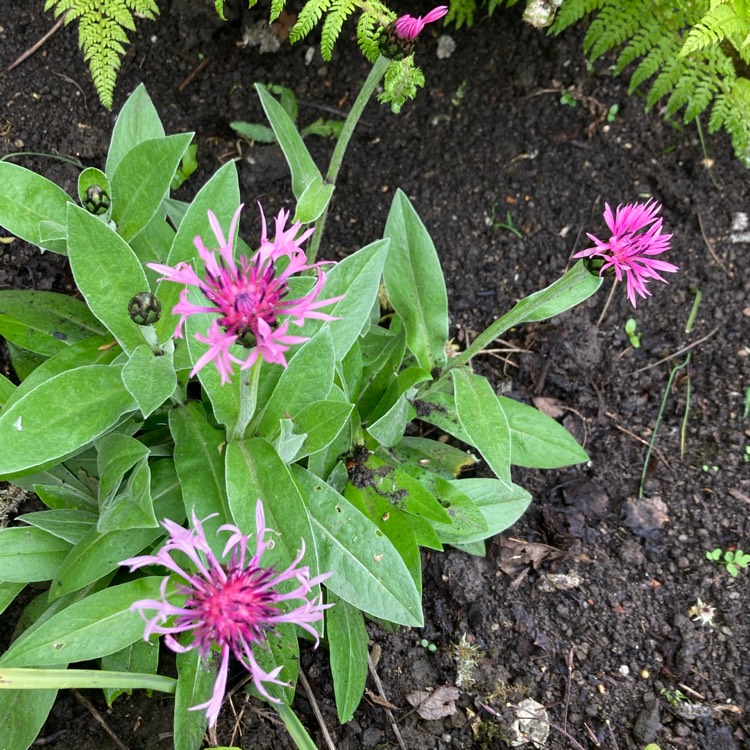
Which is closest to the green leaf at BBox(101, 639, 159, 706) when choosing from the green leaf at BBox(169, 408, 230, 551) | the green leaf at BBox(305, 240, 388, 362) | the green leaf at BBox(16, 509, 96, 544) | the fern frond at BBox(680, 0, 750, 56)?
the green leaf at BBox(16, 509, 96, 544)

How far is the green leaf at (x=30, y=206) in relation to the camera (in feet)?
6.49

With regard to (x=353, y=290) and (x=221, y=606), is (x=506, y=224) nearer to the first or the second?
(x=353, y=290)

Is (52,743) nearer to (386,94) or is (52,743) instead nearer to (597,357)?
(386,94)

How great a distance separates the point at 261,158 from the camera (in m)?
2.98

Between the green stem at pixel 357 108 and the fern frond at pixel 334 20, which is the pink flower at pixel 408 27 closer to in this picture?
the green stem at pixel 357 108

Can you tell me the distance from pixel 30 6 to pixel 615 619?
3.28m

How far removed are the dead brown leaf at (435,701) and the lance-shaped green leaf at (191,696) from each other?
720 mm

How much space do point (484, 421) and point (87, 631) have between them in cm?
118

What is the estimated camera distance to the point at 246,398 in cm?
164

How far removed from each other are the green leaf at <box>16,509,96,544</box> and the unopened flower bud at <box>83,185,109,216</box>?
Answer: 857 millimetres

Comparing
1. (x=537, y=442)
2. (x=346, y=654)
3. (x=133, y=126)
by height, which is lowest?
(x=346, y=654)

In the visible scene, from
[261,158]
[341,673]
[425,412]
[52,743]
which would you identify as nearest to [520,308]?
[425,412]

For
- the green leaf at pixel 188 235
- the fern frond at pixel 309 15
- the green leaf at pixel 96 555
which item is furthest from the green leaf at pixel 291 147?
the green leaf at pixel 96 555

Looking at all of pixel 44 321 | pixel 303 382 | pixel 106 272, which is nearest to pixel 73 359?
pixel 44 321
